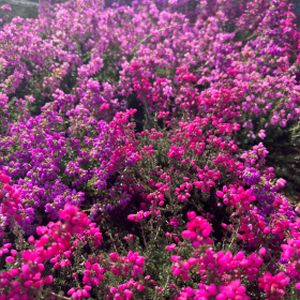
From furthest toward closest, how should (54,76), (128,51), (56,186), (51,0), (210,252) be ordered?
(51,0) < (128,51) < (54,76) < (56,186) < (210,252)

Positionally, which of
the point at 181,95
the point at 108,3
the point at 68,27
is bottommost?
the point at 181,95

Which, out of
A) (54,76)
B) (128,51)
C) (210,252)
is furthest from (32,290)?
(128,51)

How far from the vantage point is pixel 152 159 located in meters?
4.02

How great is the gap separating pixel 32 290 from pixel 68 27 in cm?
518

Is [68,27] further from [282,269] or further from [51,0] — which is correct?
[282,269]

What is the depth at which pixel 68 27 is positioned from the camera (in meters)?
6.29

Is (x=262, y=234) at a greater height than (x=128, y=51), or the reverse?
(x=128, y=51)

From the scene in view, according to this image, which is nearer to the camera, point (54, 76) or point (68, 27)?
point (54, 76)

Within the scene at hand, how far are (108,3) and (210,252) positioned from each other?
7.25 metres

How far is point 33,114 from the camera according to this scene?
17.9ft

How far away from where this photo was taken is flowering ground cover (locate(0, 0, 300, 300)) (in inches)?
96.3

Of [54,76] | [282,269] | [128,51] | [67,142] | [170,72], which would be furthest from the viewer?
[128,51]

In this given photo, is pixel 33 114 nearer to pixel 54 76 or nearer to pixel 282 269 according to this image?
pixel 54 76

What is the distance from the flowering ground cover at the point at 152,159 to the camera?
2.45 meters
